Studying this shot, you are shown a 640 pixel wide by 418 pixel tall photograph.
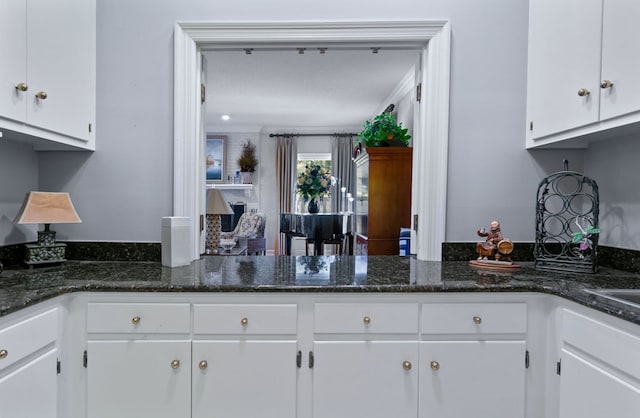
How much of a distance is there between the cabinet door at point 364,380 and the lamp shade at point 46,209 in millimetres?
1406

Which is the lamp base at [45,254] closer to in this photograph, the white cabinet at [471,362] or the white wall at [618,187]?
the white cabinet at [471,362]

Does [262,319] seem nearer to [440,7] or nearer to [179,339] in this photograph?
[179,339]

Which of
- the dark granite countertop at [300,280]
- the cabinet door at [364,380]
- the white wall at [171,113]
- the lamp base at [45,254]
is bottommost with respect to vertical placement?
the cabinet door at [364,380]

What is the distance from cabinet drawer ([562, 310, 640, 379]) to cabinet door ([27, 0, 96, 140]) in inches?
90.8

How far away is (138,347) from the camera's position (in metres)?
1.34

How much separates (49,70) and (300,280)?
147 centimetres

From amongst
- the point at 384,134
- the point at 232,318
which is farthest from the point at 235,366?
the point at 384,134

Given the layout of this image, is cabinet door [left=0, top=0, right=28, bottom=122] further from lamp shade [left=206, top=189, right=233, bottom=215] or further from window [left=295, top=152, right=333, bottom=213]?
window [left=295, top=152, right=333, bottom=213]

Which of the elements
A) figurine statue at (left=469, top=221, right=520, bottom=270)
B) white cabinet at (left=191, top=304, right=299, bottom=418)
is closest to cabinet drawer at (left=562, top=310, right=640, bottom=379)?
figurine statue at (left=469, top=221, right=520, bottom=270)

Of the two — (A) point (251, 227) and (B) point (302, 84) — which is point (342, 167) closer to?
(A) point (251, 227)

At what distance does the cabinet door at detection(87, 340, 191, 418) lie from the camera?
4.40ft

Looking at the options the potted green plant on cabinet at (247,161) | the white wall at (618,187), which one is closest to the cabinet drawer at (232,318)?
the white wall at (618,187)

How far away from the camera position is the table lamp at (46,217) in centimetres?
160

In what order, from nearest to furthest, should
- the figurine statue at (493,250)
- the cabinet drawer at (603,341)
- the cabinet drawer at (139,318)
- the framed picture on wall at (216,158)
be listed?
the cabinet drawer at (603,341) → the cabinet drawer at (139,318) → the figurine statue at (493,250) → the framed picture on wall at (216,158)
